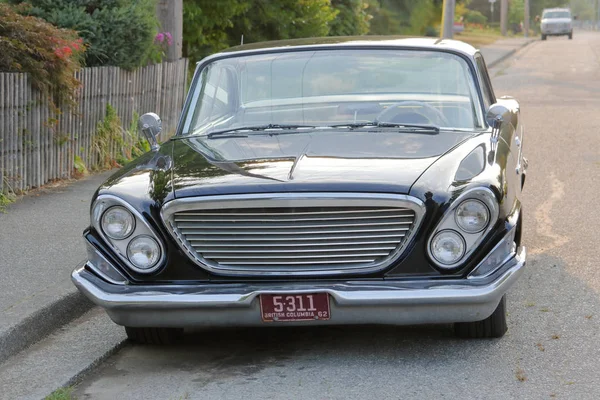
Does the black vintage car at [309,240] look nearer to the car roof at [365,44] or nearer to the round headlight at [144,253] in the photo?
the round headlight at [144,253]

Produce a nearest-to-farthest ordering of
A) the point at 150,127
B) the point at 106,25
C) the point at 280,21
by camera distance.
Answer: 1. the point at 150,127
2. the point at 106,25
3. the point at 280,21

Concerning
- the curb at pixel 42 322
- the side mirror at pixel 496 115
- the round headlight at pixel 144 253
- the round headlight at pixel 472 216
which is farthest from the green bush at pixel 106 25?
the round headlight at pixel 472 216

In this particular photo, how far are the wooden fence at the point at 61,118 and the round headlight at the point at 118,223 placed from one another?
465 centimetres

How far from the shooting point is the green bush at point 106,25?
40.1ft

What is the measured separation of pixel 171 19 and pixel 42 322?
9.00 metres

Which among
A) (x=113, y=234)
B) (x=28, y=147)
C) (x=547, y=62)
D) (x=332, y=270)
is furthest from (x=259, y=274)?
(x=547, y=62)

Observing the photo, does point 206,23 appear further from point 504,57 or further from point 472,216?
point 504,57

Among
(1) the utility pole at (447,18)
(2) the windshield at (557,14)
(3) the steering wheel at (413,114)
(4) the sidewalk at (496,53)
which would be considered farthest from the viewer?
(2) the windshield at (557,14)

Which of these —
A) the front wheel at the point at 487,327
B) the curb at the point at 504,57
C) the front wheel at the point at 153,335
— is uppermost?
the front wheel at the point at 487,327

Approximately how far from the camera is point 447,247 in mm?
5090

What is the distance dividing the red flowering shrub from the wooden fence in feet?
0.45

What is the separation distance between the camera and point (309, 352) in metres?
5.54

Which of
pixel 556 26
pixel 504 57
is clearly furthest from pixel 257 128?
pixel 556 26

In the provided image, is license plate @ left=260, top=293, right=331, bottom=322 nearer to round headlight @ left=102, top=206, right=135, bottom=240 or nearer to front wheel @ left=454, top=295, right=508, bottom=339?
round headlight @ left=102, top=206, right=135, bottom=240
